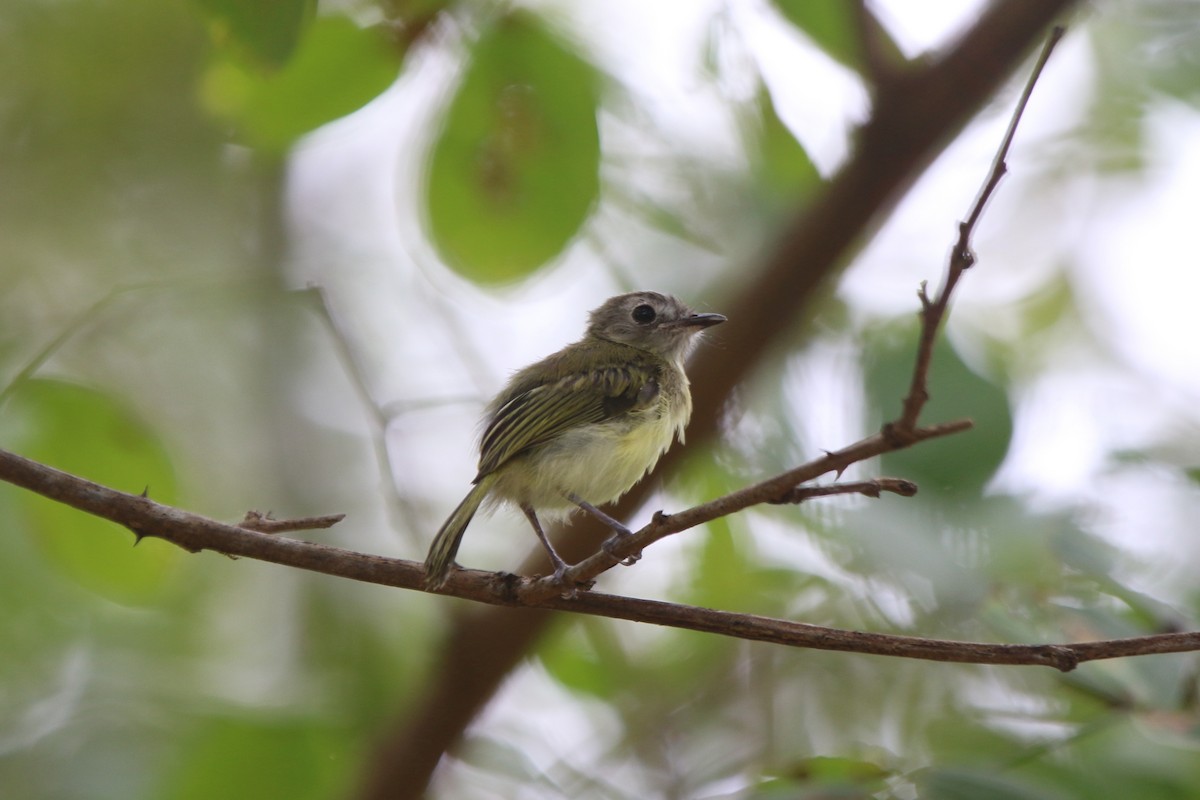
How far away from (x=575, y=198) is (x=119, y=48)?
3822 mm

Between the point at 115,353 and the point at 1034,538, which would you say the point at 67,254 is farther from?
the point at 1034,538

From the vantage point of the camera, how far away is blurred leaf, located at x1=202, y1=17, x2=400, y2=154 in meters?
3.10

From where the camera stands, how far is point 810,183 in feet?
12.5

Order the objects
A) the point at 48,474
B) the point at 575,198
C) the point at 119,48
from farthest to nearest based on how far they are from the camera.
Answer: the point at 119,48 < the point at 575,198 < the point at 48,474

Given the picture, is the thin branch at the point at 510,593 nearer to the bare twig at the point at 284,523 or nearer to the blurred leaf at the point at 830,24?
the bare twig at the point at 284,523

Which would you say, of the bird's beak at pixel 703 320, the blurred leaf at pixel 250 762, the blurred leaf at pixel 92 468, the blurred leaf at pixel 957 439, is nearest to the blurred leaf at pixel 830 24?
the blurred leaf at pixel 957 439

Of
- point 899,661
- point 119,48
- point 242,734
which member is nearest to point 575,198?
point 242,734

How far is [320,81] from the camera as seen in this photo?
315cm

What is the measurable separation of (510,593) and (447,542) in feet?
0.70

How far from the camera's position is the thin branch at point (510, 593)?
1.93m

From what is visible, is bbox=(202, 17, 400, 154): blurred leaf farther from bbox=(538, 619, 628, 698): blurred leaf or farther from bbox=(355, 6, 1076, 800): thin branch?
bbox=(538, 619, 628, 698): blurred leaf

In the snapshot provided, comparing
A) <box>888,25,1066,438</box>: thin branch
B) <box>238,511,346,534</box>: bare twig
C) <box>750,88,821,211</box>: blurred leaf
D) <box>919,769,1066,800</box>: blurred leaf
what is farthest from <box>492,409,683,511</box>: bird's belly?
<box>888,25,1066,438</box>: thin branch

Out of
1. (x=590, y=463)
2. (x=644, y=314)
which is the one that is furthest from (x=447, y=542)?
(x=644, y=314)

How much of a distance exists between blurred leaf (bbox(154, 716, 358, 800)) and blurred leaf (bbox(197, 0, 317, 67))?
1.61 metres
